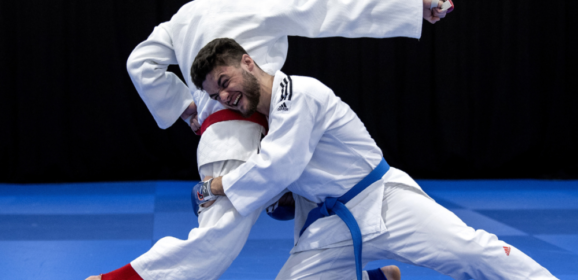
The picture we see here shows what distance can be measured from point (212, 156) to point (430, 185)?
446cm

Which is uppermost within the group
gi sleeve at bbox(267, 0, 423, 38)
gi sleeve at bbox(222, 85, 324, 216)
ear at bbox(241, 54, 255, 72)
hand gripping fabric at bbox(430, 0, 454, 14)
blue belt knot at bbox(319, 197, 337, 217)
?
hand gripping fabric at bbox(430, 0, 454, 14)

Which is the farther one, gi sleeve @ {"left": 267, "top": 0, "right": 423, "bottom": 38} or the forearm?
gi sleeve @ {"left": 267, "top": 0, "right": 423, "bottom": 38}

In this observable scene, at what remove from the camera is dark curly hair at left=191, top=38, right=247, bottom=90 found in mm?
1875

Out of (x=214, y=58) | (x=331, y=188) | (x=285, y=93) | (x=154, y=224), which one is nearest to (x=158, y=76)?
(x=214, y=58)

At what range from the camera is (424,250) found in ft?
6.24

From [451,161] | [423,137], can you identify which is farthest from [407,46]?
[451,161]

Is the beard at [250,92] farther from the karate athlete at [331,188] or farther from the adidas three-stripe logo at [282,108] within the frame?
the adidas three-stripe logo at [282,108]

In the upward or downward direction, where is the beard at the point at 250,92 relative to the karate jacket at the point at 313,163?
upward

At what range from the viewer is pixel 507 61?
21.0 feet

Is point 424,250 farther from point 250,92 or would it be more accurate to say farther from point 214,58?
point 214,58

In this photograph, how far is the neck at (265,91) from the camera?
6.39 feet

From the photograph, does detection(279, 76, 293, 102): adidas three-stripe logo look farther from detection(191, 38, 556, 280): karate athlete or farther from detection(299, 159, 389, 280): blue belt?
detection(299, 159, 389, 280): blue belt

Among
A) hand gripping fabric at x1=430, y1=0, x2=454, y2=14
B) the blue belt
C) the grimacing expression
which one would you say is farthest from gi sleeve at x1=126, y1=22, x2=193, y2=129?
hand gripping fabric at x1=430, y1=0, x2=454, y2=14

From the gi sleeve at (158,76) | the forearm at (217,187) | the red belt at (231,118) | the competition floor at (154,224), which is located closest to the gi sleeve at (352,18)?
the red belt at (231,118)
